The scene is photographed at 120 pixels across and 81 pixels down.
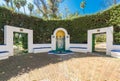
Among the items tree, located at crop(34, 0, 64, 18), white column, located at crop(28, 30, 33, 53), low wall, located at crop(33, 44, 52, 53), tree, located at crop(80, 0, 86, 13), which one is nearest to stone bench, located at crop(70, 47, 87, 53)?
low wall, located at crop(33, 44, 52, 53)

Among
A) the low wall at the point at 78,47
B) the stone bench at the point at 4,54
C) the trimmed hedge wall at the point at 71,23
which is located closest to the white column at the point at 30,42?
the trimmed hedge wall at the point at 71,23

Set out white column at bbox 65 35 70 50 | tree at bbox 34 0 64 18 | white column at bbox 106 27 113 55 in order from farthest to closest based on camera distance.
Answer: tree at bbox 34 0 64 18 → white column at bbox 65 35 70 50 → white column at bbox 106 27 113 55

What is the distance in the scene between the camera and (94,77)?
547cm

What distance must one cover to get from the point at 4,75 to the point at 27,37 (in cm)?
824

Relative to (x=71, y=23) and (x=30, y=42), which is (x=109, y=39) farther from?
(x=30, y=42)

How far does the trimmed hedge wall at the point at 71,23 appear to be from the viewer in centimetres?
1219

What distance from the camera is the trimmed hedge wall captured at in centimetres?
1219

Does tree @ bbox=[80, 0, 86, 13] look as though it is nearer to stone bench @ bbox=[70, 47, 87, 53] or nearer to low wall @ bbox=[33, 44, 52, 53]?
stone bench @ bbox=[70, 47, 87, 53]

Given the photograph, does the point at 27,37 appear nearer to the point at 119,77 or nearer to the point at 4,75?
the point at 4,75

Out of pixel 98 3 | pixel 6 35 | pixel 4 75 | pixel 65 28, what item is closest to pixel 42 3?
pixel 98 3

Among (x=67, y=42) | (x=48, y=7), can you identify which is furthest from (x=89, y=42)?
(x=48, y=7)

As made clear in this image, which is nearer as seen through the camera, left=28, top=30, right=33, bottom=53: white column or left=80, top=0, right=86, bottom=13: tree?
left=28, top=30, right=33, bottom=53: white column

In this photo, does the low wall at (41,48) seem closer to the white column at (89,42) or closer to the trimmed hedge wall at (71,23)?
the trimmed hedge wall at (71,23)

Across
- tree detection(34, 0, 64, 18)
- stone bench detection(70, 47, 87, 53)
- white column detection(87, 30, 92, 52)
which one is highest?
tree detection(34, 0, 64, 18)
